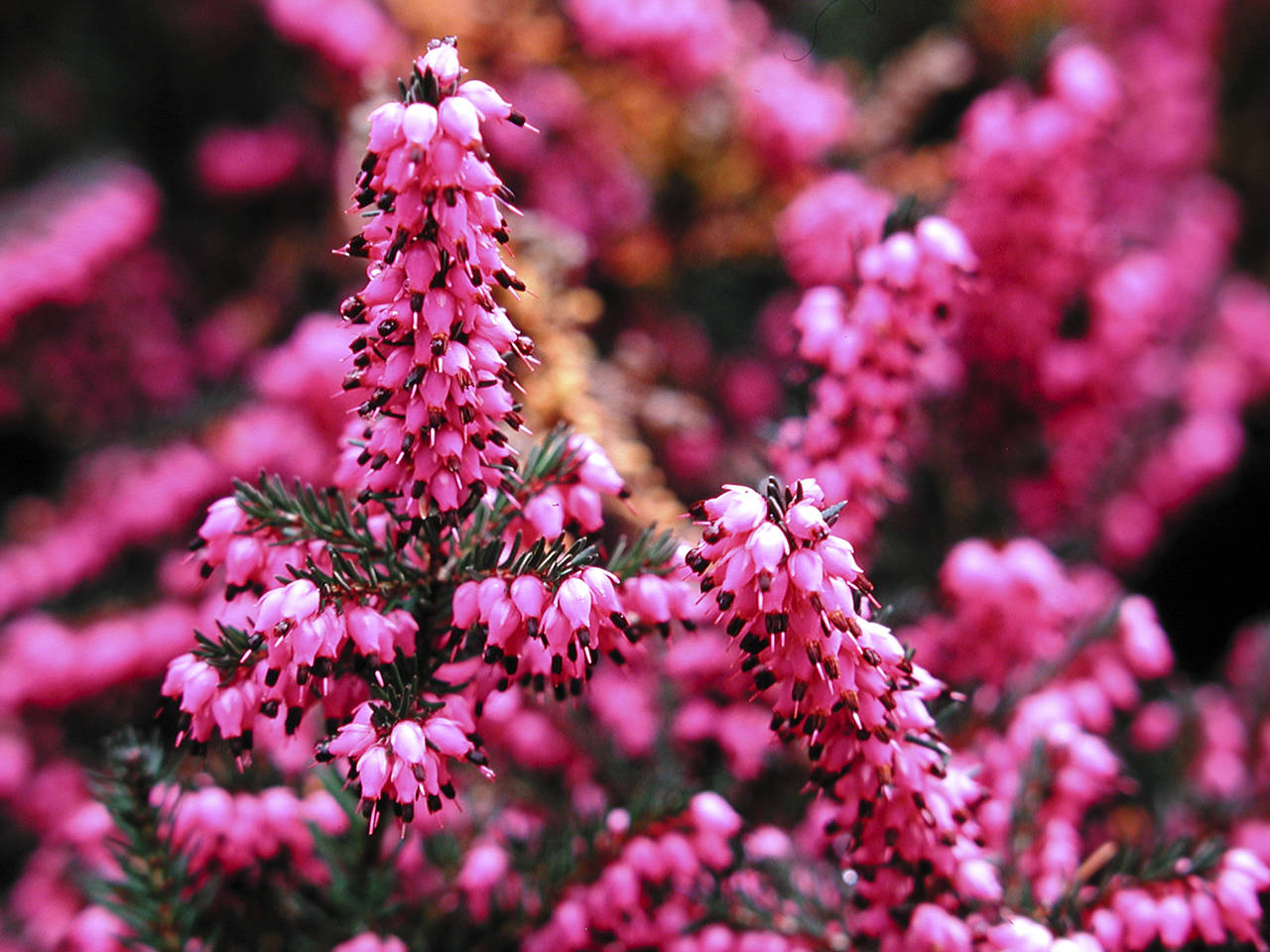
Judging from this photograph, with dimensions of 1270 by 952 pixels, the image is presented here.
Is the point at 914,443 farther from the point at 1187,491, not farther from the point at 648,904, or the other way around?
the point at 648,904

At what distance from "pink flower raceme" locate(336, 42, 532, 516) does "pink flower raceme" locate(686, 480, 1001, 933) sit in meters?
0.22

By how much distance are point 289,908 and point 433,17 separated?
5.80 ft

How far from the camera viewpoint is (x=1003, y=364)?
1.71 meters

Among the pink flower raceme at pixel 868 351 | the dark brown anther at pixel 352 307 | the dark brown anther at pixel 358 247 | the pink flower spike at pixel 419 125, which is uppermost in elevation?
the pink flower raceme at pixel 868 351

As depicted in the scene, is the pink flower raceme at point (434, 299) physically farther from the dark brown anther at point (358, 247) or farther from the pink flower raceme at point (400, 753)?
the pink flower raceme at point (400, 753)

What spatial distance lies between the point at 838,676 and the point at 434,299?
458 millimetres

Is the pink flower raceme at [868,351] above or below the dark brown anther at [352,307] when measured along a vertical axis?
above

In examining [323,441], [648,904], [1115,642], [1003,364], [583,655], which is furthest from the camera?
[323,441]

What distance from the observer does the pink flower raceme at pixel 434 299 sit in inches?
28.7

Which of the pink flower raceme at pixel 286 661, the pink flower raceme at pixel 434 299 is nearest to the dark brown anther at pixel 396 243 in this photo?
the pink flower raceme at pixel 434 299

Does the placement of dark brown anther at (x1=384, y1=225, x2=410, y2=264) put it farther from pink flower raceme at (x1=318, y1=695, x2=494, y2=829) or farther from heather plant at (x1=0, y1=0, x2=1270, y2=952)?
pink flower raceme at (x1=318, y1=695, x2=494, y2=829)

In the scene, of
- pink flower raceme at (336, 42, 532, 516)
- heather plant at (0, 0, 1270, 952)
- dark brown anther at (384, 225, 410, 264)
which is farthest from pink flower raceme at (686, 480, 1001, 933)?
dark brown anther at (384, 225, 410, 264)

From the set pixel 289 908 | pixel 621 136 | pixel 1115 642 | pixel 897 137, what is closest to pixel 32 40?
pixel 621 136

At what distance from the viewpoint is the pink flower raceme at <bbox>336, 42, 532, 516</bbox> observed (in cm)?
73
